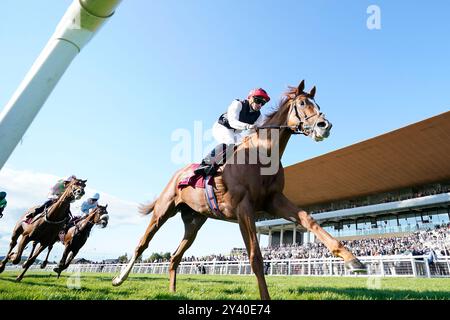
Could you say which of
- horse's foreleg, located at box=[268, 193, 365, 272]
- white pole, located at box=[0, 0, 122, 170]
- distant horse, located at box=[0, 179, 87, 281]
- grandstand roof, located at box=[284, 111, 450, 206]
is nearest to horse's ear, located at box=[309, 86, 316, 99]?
horse's foreleg, located at box=[268, 193, 365, 272]

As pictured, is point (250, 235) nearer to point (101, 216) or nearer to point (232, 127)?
point (232, 127)

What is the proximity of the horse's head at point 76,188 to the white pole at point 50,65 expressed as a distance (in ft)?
23.4

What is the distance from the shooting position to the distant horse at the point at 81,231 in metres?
10.5

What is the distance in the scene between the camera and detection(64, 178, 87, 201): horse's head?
26.0 ft

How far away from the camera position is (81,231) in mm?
10586

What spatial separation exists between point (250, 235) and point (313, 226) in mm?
802

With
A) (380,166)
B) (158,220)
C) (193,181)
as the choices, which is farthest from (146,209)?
(380,166)

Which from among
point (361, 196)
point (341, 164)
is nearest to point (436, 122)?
point (341, 164)

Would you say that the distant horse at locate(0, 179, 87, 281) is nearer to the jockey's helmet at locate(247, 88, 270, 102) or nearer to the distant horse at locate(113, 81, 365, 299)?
the distant horse at locate(113, 81, 365, 299)

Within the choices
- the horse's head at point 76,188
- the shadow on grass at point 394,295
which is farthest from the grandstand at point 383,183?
the horse's head at point 76,188

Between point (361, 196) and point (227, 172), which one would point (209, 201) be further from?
point (361, 196)

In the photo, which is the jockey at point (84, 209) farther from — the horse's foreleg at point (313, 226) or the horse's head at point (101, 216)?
the horse's foreleg at point (313, 226)

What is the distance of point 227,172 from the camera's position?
441 centimetres

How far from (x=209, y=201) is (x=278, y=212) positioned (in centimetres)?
109
